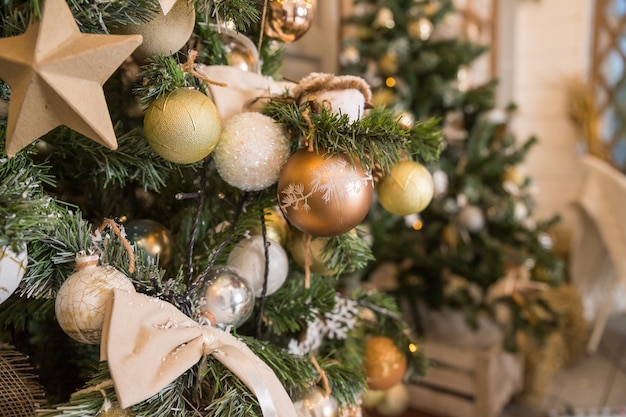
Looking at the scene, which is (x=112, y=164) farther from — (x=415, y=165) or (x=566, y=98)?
(x=566, y=98)

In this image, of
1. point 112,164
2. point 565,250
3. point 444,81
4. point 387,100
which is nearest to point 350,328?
point 112,164

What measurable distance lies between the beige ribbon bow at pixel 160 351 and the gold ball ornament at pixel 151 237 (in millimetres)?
120

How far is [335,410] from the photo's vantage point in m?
0.47

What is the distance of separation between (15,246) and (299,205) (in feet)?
0.67

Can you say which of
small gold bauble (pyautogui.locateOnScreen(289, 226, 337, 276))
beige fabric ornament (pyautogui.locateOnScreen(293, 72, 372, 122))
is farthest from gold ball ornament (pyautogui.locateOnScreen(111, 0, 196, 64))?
small gold bauble (pyautogui.locateOnScreen(289, 226, 337, 276))

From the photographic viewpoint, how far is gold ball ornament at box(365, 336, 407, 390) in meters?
0.59

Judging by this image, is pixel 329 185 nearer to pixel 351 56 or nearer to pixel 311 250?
pixel 311 250

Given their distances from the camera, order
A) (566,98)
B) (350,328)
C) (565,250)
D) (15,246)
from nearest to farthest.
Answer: (15,246) < (350,328) < (565,250) < (566,98)

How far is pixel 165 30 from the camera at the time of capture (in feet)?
1.26

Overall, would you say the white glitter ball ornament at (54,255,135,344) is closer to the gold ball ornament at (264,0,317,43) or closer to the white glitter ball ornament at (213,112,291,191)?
the white glitter ball ornament at (213,112,291,191)

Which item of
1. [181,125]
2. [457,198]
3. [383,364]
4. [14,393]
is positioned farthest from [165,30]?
[457,198]

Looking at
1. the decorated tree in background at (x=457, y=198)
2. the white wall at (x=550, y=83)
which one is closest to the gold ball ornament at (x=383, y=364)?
the decorated tree in background at (x=457, y=198)

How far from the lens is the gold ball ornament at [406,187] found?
0.47 metres

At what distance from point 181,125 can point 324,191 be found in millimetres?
123
